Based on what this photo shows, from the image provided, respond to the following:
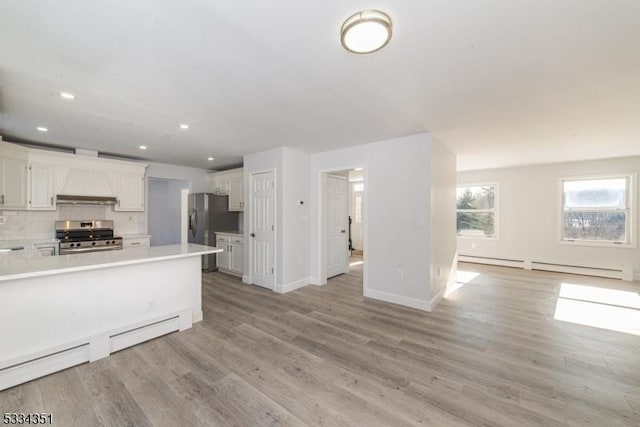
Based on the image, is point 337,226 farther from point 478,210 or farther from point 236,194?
point 478,210

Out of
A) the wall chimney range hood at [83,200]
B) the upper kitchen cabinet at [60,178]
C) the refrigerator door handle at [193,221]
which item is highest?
the upper kitchen cabinet at [60,178]

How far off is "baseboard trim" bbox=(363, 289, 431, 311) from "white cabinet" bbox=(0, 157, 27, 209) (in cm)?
540

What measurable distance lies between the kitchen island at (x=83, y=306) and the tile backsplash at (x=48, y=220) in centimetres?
229

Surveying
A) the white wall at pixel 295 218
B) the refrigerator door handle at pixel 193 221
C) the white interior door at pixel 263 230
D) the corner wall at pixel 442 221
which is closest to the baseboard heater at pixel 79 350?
the white interior door at pixel 263 230

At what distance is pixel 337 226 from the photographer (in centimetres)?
530

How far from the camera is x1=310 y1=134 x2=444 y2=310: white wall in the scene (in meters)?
3.51

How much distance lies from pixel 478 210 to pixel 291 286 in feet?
17.6

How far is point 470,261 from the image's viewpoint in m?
6.69

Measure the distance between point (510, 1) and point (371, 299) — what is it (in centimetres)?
362

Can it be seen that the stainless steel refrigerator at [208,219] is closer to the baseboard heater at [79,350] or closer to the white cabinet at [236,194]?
the white cabinet at [236,194]

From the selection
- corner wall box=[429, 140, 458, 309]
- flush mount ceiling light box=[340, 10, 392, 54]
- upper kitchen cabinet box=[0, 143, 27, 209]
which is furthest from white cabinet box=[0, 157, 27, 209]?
corner wall box=[429, 140, 458, 309]

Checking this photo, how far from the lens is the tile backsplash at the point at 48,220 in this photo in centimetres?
388

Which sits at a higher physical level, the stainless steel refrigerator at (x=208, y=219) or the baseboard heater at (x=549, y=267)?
the stainless steel refrigerator at (x=208, y=219)

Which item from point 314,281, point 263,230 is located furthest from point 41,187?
point 314,281
